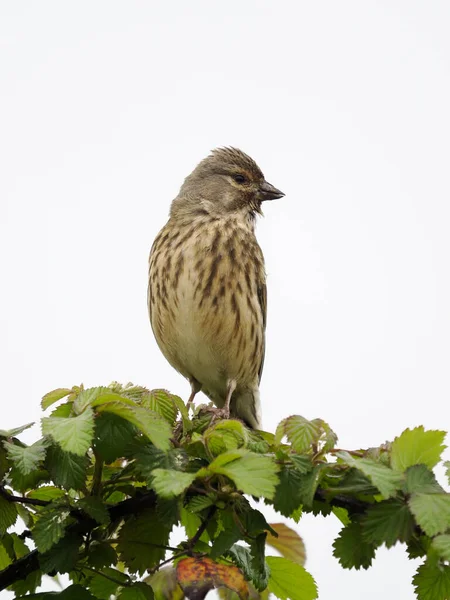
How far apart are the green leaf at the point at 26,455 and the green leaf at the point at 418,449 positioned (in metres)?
1.06

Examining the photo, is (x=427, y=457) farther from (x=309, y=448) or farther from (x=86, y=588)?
(x=86, y=588)

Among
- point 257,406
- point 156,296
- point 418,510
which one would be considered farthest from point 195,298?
point 418,510

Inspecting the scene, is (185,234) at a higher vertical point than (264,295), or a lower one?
higher

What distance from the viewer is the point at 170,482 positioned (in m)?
2.30

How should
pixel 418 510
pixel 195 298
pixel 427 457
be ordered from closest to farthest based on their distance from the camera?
1. pixel 418 510
2. pixel 427 457
3. pixel 195 298

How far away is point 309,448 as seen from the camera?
2.60m

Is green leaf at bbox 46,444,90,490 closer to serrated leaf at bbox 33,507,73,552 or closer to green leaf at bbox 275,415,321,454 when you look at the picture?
serrated leaf at bbox 33,507,73,552

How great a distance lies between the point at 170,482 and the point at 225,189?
17.1ft

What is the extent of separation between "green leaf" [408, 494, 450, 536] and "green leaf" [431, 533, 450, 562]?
2cm

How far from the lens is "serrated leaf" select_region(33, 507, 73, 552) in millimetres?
2430

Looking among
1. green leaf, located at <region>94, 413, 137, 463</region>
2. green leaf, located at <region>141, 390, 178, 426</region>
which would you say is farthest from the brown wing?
green leaf, located at <region>94, 413, 137, 463</region>

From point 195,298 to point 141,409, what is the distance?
3.79 meters

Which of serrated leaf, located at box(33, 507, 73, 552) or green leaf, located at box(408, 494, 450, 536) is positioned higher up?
serrated leaf, located at box(33, 507, 73, 552)

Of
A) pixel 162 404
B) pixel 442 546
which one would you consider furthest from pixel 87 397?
pixel 442 546
